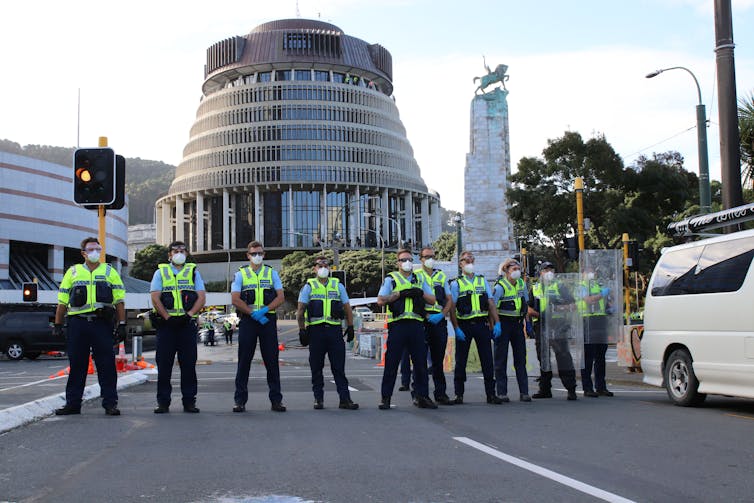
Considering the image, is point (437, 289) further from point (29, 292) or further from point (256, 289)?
point (29, 292)

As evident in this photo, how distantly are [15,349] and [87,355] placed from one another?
70.6ft

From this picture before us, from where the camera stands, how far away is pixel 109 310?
9.81 m

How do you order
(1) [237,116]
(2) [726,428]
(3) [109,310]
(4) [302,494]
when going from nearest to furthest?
(4) [302,494]
(2) [726,428]
(3) [109,310]
(1) [237,116]

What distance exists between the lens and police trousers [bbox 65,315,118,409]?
32.1 feet

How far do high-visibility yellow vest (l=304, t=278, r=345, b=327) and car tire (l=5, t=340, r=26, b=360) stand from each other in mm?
21902

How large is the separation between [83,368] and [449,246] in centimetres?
10044

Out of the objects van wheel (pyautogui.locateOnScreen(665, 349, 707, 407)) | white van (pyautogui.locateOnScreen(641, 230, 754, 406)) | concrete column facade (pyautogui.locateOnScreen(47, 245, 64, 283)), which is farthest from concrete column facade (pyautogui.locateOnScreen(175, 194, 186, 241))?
van wheel (pyautogui.locateOnScreen(665, 349, 707, 407))

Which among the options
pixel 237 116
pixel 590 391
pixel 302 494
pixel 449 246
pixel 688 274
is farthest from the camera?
pixel 237 116

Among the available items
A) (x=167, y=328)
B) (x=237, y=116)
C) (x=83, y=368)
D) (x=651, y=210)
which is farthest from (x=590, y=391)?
(x=237, y=116)

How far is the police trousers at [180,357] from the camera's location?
10125 mm

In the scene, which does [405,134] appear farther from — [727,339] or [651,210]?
[727,339]

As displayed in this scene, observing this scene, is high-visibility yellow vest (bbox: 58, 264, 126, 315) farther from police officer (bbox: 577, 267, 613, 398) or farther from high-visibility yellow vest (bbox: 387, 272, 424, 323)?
police officer (bbox: 577, 267, 613, 398)

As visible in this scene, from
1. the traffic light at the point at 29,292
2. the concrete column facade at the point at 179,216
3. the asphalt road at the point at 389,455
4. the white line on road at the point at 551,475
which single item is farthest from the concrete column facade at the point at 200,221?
the white line on road at the point at 551,475

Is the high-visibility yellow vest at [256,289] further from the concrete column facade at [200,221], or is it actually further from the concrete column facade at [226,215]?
the concrete column facade at [200,221]
